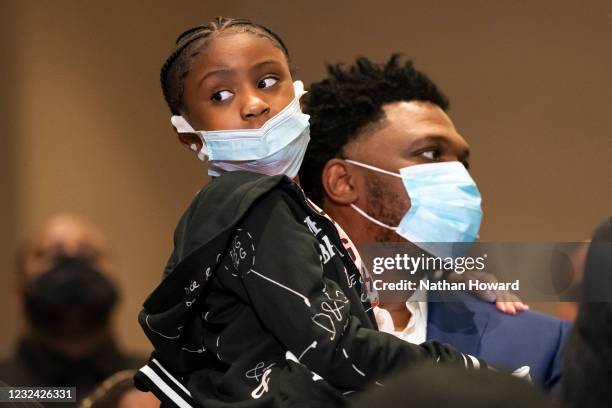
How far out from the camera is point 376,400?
921 millimetres

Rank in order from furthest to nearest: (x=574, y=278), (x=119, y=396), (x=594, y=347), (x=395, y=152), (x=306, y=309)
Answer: (x=395, y=152) < (x=119, y=396) < (x=574, y=278) < (x=306, y=309) < (x=594, y=347)

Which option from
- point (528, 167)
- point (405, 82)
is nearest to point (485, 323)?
point (405, 82)

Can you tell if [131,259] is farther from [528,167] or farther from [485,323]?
[485,323]

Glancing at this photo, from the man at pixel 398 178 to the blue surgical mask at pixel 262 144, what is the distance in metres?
0.58

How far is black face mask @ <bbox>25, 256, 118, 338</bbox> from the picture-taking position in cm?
297

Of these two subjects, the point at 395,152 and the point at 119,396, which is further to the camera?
the point at 395,152

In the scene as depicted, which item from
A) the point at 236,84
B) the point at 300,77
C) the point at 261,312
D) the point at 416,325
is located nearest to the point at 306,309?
the point at 261,312

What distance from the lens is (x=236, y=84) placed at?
79.4 inches

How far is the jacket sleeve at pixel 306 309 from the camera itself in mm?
1742

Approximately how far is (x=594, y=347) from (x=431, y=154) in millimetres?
1233

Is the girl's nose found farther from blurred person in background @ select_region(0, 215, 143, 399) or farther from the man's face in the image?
blurred person in background @ select_region(0, 215, 143, 399)

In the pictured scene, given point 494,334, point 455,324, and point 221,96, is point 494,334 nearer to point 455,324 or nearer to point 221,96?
point 455,324

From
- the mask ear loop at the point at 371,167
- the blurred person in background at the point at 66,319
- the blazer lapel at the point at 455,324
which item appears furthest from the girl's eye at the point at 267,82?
the blurred person in background at the point at 66,319

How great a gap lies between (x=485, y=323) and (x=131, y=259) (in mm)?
1859
